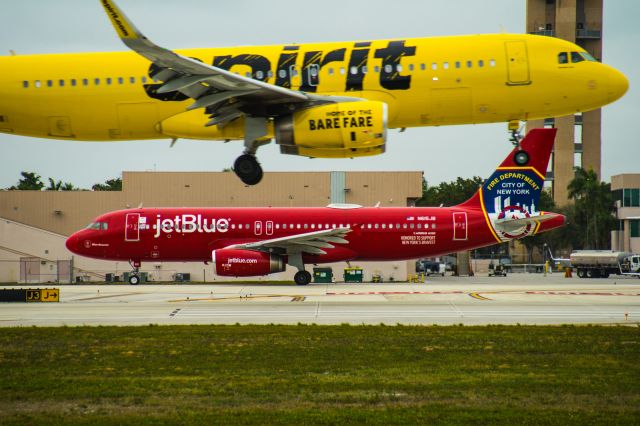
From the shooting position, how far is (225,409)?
56.1 feet

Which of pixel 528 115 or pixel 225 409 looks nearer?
pixel 225 409

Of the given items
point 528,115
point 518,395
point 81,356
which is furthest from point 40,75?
point 518,395

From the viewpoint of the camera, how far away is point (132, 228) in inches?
2442

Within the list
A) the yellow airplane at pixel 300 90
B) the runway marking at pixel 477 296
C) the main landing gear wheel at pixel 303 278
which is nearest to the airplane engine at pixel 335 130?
the yellow airplane at pixel 300 90

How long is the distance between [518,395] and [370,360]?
224 inches

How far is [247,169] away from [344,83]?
10.6 ft

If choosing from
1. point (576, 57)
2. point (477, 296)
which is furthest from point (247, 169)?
point (477, 296)

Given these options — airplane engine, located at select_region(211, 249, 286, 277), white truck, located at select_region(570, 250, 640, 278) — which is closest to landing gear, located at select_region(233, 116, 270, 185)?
airplane engine, located at select_region(211, 249, 286, 277)

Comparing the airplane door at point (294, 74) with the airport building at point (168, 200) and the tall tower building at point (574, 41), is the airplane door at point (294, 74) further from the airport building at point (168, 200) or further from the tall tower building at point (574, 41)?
the tall tower building at point (574, 41)

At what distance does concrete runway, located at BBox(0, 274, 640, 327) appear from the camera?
34.0 m

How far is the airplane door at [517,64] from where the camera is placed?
2200 centimetres

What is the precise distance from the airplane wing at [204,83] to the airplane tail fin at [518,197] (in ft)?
140

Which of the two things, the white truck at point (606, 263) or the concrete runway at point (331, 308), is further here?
the white truck at point (606, 263)

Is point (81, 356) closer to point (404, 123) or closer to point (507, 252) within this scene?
point (404, 123)
